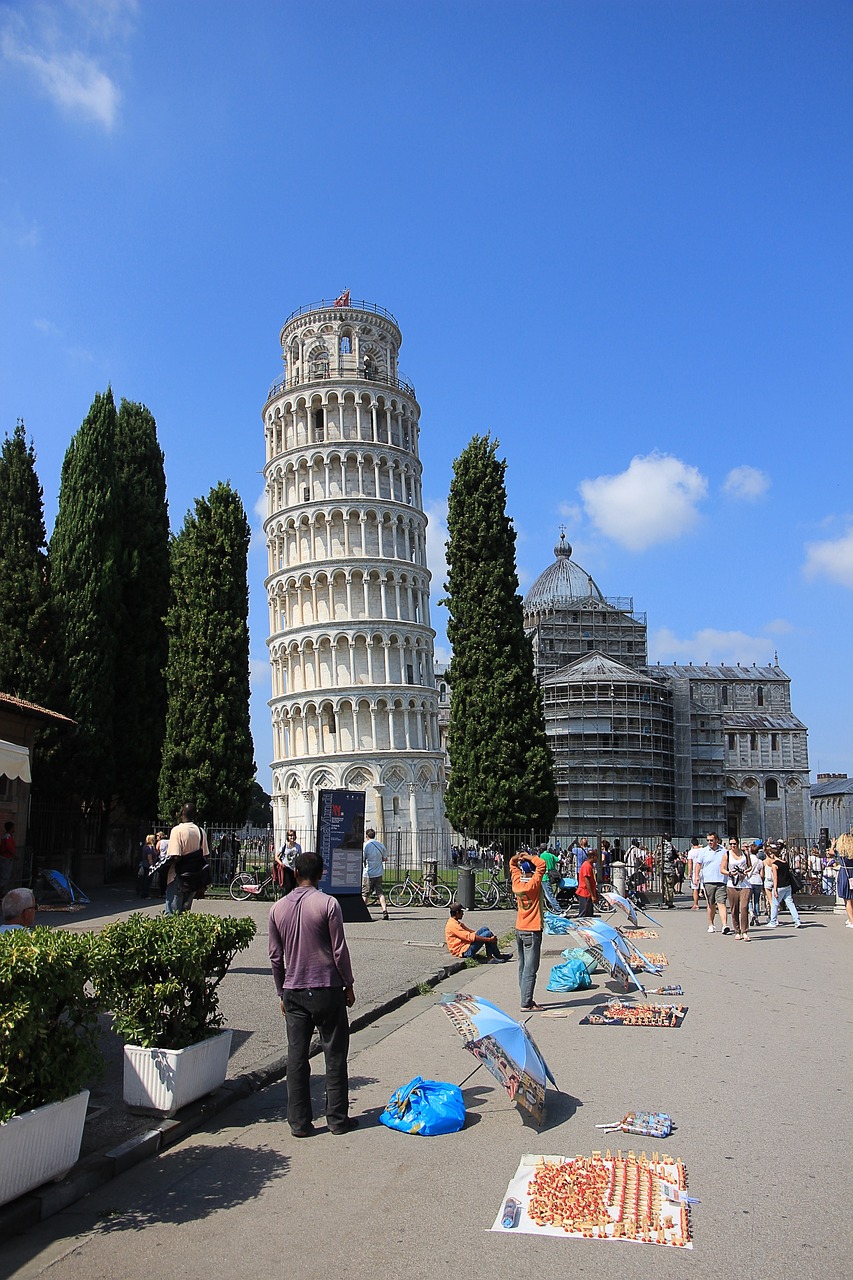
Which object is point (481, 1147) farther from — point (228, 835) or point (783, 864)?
point (228, 835)

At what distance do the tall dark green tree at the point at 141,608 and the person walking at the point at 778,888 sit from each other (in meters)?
19.9

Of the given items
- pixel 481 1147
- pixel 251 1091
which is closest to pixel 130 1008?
pixel 251 1091

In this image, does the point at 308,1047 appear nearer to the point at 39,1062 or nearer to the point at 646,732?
the point at 39,1062

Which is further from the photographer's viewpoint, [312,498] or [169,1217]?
[312,498]

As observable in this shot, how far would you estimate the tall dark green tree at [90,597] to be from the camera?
28.8 m

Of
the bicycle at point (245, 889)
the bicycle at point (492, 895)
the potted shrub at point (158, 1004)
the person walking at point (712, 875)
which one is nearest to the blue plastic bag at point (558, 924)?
the potted shrub at point (158, 1004)

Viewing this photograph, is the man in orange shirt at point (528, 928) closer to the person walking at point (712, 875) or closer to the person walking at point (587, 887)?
the person walking at point (587, 887)

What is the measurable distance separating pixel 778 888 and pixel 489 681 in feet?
44.6

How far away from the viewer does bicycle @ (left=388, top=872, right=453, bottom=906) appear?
1029 inches

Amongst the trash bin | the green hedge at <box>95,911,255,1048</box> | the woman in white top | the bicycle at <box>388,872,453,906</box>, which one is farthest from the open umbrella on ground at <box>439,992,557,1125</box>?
the bicycle at <box>388,872,453,906</box>

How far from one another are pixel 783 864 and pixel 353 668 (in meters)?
37.5

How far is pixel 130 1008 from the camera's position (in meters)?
6.98

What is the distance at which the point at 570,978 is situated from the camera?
12.9m

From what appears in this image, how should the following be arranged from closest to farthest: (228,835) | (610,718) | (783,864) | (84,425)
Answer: (783,864) < (228,835) < (84,425) < (610,718)
